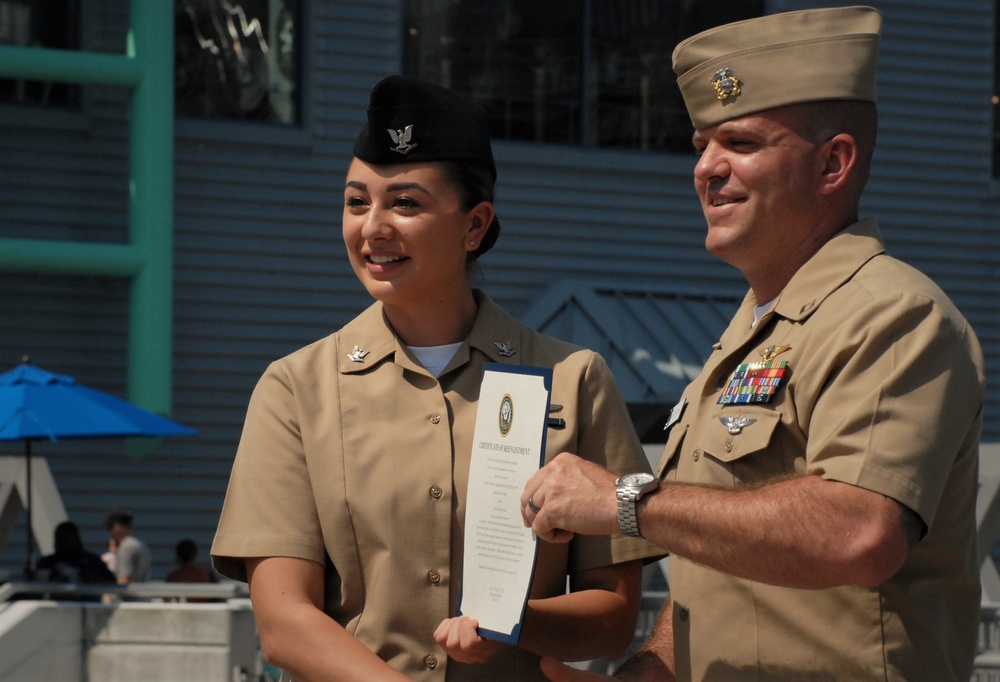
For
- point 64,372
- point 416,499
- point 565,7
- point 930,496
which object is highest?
point 565,7

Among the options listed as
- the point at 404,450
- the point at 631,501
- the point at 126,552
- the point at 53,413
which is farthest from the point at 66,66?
the point at 631,501

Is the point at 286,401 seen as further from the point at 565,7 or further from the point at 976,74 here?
the point at 976,74

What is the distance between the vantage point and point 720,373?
112 inches

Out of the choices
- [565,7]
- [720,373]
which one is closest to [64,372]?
[565,7]

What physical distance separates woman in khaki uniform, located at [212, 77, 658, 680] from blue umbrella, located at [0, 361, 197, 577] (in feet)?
22.3

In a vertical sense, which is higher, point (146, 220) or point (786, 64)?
point (786, 64)

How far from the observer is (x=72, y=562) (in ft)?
32.5

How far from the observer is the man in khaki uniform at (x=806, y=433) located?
229cm

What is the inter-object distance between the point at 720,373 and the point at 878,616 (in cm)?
59

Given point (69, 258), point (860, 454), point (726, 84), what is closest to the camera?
point (860, 454)

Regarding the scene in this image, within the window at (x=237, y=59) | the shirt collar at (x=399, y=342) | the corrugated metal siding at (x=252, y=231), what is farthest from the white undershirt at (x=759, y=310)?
the window at (x=237, y=59)

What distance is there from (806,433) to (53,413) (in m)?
8.02

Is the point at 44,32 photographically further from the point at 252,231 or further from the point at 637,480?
the point at 637,480

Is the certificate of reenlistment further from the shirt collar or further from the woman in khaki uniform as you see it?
the shirt collar
